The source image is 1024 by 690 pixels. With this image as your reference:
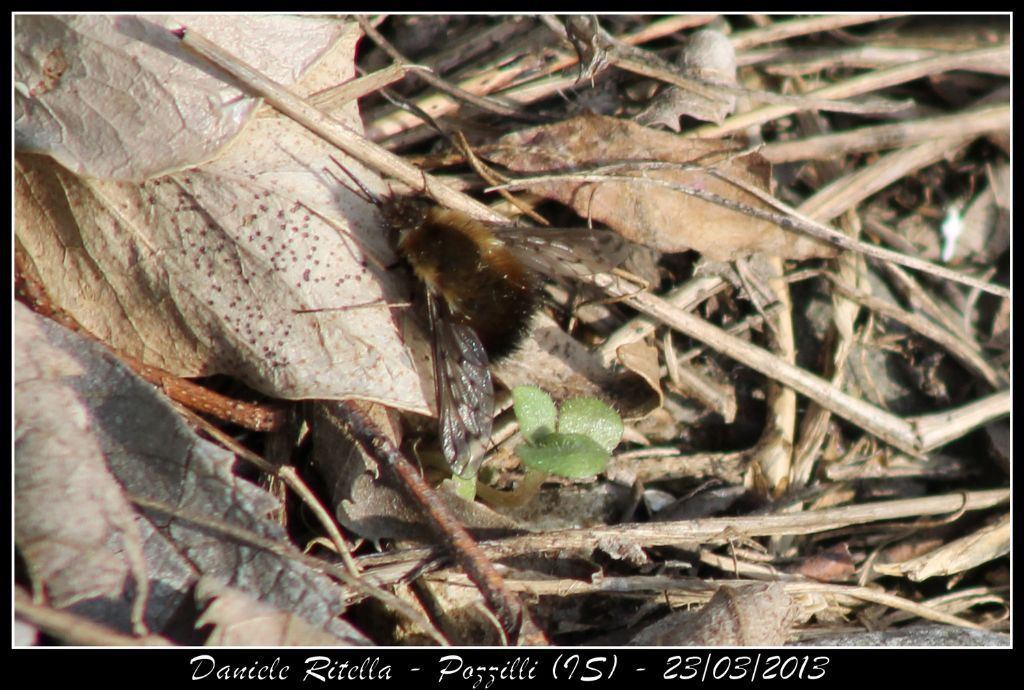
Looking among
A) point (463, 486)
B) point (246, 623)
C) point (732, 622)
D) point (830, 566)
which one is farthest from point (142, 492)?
point (830, 566)

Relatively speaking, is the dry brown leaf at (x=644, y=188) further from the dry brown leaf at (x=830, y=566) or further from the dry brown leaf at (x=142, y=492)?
the dry brown leaf at (x=142, y=492)

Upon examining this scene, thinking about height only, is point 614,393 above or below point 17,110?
below

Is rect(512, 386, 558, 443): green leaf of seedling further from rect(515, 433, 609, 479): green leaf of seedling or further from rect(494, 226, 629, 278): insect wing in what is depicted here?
rect(494, 226, 629, 278): insect wing

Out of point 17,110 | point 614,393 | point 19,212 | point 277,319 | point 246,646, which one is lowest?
point 614,393

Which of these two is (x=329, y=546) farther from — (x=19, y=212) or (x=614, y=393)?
(x=19, y=212)

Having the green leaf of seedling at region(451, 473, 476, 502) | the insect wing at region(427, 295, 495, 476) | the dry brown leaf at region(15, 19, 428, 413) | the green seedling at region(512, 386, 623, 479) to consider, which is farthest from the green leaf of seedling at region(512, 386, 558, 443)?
the dry brown leaf at region(15, 19, 428, 413)

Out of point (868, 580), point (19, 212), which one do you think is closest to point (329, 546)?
point (19, 212)

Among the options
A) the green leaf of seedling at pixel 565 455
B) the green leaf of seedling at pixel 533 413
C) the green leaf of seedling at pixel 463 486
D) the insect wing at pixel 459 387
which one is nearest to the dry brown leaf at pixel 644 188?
the insect wing at pixel 459 387
